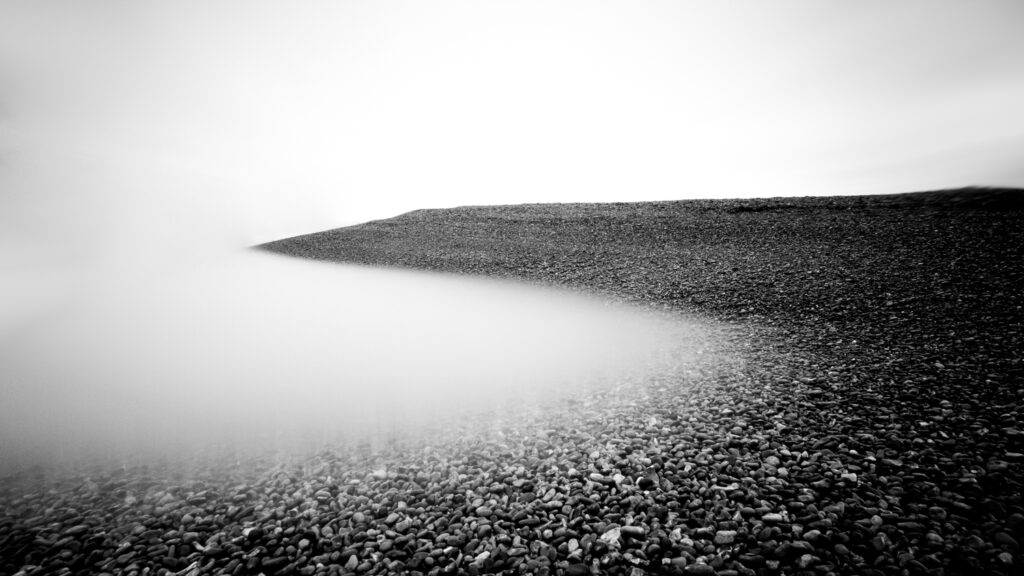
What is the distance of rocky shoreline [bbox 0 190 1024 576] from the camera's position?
400cm

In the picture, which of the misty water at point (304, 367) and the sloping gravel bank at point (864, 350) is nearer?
the sloping gravel bank at point (864, 350)

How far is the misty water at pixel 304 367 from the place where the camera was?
699 centimetres

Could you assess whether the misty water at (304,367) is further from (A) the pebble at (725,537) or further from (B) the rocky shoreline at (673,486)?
(A) the pebble at (725,537)

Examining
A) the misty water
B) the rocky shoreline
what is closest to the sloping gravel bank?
the rocky shoreline

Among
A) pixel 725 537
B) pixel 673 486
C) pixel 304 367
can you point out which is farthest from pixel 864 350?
pixel 304 367

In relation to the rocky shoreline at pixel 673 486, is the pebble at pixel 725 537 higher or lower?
lower

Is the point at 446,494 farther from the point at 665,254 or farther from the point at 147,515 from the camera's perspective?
the point at 665,254

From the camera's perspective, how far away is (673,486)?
486 centimetres

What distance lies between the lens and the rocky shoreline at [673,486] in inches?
158

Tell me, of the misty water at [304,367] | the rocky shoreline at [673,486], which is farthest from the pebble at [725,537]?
the misty water at [304,367]

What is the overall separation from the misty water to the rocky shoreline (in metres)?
0.76

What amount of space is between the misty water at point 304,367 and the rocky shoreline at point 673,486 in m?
0.76

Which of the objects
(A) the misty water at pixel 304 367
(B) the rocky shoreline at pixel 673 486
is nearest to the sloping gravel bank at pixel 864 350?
(B) the rocky shoreline at pixel 673 486

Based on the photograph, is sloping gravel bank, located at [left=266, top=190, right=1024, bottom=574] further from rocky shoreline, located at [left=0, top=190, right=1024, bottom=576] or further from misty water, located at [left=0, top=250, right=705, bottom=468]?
misty water, located at [left=0, top=250, right=705, bottom=468]
